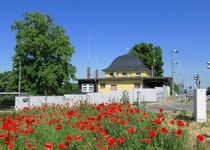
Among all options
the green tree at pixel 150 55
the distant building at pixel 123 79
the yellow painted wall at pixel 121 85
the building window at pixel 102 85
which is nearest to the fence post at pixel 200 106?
the distant building at pixel 123 79

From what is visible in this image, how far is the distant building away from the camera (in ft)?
220

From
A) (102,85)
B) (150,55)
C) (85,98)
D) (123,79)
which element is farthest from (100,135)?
(150,55)

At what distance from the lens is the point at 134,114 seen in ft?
28.0

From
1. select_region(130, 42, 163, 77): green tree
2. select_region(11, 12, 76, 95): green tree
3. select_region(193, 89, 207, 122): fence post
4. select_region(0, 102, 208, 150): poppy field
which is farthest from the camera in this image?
select_region(130, 42, 163, 77): green tree

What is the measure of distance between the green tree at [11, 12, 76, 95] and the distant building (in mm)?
23402

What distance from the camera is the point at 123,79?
68.1 metres

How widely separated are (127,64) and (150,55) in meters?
9.61

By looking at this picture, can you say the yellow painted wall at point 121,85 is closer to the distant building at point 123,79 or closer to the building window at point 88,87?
the distant building at point 123,79

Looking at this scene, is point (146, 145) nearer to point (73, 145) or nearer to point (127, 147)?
point (127, 147)

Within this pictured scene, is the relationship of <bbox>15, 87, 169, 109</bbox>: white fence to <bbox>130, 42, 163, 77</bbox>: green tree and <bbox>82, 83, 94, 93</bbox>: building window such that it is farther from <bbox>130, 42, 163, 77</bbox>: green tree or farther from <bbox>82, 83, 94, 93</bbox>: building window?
<bbox>130, 42, 163, 77</bbox>: green tree

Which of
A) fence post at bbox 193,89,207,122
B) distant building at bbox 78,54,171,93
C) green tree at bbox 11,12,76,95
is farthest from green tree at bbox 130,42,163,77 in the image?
fence post at bbox 193,89,207,122

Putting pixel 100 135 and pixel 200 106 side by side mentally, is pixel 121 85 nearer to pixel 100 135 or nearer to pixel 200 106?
pixel 200 106

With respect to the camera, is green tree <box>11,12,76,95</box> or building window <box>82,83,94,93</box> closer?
green tree <box>11,12,76,95</box>

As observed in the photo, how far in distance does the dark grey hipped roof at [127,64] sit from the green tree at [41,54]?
31997mm
